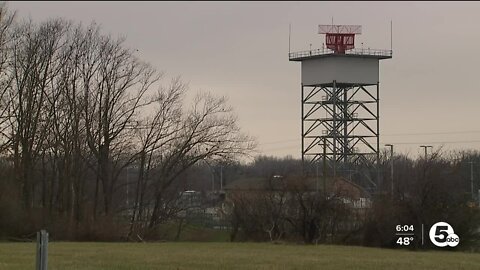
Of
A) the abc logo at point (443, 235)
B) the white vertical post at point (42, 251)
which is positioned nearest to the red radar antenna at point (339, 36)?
the abc logo at point (443, 235)

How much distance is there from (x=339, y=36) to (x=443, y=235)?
1040 inches

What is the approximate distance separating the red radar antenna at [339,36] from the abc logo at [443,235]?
24092mm

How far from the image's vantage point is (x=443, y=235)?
55938 millimetres

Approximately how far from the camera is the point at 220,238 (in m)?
57.0

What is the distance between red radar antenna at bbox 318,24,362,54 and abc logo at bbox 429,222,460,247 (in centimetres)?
2409

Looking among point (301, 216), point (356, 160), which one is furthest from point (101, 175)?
point (356, 160)

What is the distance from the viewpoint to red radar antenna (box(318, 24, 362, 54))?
75.4 meters

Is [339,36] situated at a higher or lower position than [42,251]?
higher

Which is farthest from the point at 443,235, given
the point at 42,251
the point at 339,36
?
the point at 42,251

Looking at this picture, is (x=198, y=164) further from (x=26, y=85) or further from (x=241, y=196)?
(x=26, y=85)

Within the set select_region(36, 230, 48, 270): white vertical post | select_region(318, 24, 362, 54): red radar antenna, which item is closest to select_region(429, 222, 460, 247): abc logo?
select_region(318, 24, 362, 54): red radar antenna

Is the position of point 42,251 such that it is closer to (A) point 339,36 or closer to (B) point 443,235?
(B) point 443,235

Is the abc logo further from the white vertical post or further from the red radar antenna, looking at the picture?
the white vertical post

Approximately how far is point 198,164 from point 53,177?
11.4 metres
